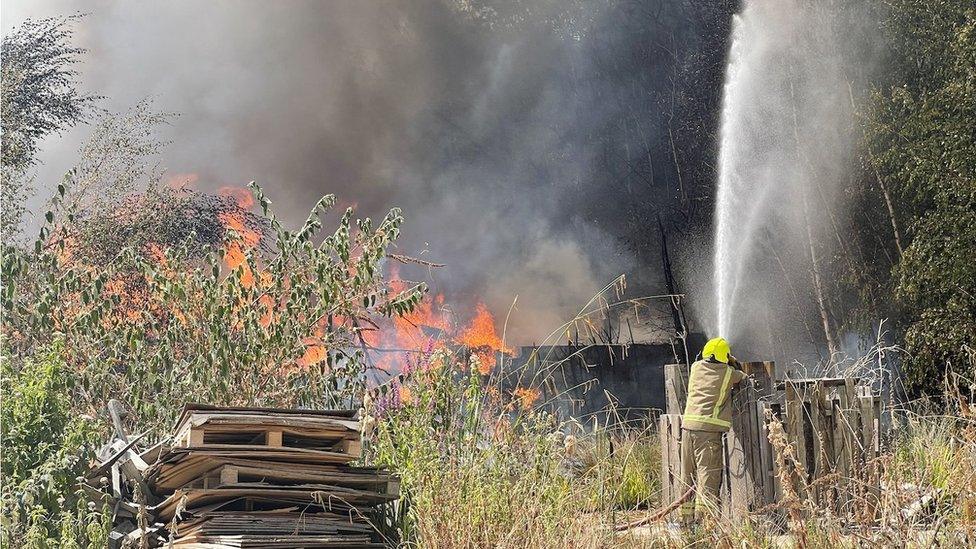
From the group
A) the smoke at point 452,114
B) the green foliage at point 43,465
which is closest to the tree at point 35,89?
the smoke at point 452,114

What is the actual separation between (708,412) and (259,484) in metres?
3.26

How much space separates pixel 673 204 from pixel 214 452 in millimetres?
14445

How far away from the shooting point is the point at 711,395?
6906mm

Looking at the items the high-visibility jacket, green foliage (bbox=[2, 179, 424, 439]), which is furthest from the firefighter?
green foliage (bbox=[2, 179, 424, 439])

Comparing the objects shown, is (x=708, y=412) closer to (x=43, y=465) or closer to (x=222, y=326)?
(x=222, y=326)

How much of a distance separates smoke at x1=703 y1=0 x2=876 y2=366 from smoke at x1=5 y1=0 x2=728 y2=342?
2.59 ft

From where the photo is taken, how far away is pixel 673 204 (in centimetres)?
1852

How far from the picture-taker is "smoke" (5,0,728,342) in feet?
47.7

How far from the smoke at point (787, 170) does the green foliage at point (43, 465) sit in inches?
502

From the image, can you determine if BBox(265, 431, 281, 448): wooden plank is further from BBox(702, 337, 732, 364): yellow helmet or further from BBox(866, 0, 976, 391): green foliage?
Result: BBox(866, 0, 976, 391): green foliage

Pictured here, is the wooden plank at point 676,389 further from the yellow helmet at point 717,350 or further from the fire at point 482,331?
the fire at point 482,331

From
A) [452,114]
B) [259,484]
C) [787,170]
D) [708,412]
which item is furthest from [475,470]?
[787,170]

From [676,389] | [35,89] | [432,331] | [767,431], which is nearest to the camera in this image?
[767,431]

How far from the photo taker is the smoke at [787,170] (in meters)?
16.2
